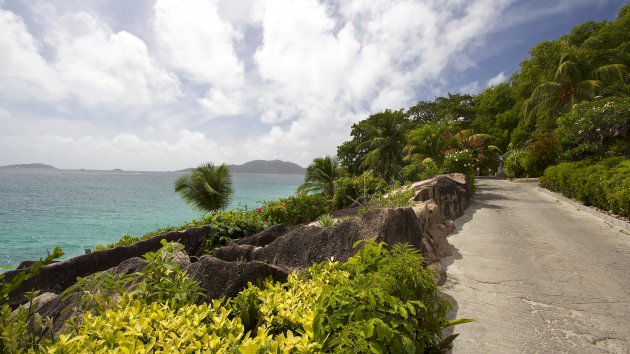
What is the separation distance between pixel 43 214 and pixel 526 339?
55364 millimetres

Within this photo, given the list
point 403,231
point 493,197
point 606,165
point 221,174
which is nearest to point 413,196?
point 403,231

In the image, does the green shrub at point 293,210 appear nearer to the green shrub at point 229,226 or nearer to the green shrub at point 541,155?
the green shrub at point 229,226

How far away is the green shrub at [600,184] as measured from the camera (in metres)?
8.61

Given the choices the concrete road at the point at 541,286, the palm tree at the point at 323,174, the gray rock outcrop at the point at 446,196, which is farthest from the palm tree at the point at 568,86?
the concrete road at the point at 541,286

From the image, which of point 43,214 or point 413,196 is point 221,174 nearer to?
point 413,196

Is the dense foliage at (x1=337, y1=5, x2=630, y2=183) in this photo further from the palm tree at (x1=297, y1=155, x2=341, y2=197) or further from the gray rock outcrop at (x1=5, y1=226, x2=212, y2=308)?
the gray rock outcrop at (x1=5, y1=226, x2=212, y2=308)

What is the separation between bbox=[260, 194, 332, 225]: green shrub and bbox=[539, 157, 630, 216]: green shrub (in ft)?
30.7

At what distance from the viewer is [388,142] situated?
2283 centimetres

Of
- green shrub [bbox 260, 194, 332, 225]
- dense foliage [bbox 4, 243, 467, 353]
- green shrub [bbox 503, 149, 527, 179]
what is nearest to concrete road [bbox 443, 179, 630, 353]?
dense foliage [bbox 4, 243, 467, 353]

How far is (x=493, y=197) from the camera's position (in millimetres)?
13977

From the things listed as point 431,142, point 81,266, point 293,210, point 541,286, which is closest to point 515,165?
point 431,142

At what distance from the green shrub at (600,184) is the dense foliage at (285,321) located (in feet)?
33.0

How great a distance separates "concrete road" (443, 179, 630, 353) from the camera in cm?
331

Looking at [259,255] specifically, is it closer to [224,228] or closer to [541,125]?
[224,228]
